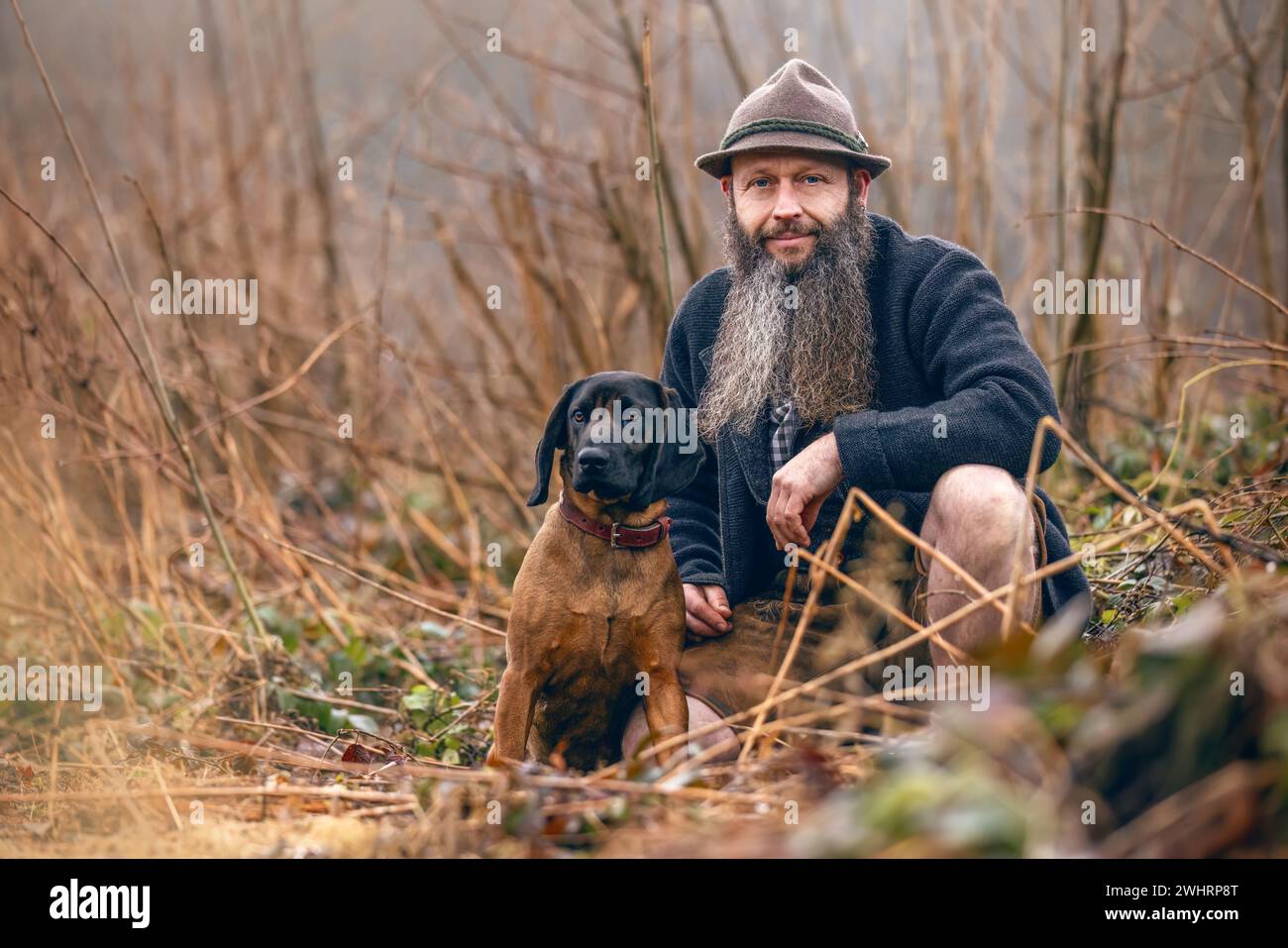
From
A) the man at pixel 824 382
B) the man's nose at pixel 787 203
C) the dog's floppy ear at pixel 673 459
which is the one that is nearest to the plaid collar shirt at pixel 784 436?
the man at pixel 824 382

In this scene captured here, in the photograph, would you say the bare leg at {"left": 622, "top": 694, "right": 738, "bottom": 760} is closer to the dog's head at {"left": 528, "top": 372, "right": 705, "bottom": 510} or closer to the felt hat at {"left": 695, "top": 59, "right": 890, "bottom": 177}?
the dog's head at {"left": 528, "top": 372, "right": 705, "bottom": 510}

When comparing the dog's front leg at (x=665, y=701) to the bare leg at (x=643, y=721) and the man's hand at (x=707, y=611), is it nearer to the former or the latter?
the bare leg at (x=643, y=721)

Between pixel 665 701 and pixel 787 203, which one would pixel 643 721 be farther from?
pixel 787 203

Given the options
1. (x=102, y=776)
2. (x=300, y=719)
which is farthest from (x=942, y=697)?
(x=300, y=719)

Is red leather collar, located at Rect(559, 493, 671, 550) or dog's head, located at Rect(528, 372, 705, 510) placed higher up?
dog's head, located at Rect(528, 372, 705, 510)

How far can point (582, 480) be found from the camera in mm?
2824

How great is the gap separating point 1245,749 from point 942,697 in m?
1.06

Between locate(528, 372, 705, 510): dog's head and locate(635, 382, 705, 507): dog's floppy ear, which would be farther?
locate(635, 382, 705, 507): dog's floppy ear

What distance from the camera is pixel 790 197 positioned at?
10.4ft

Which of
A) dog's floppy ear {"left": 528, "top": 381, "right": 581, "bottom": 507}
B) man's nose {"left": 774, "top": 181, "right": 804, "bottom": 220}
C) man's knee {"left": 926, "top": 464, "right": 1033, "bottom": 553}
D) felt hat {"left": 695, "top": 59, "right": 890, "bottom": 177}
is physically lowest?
man's knee {"left": 926, "top": 464, "right": 1033, "bottom": 553}

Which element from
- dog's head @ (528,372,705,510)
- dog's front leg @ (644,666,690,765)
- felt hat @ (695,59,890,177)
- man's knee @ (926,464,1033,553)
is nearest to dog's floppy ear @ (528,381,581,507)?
dog's head @ (528,372,705,510)

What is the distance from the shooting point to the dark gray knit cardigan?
281cm

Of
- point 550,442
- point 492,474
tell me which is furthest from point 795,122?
point 492,474

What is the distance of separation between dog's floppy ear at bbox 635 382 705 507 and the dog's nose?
204 mm
